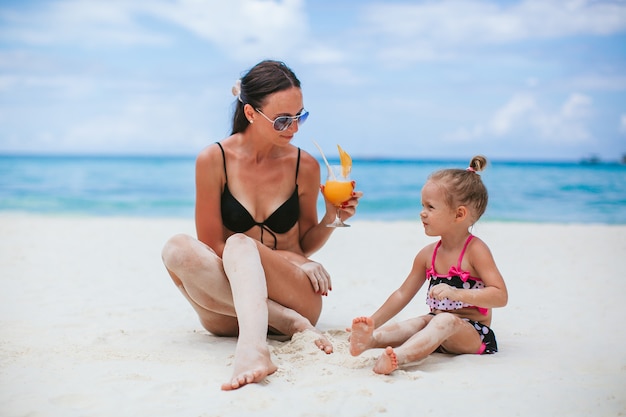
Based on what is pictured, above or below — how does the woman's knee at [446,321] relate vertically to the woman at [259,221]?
below

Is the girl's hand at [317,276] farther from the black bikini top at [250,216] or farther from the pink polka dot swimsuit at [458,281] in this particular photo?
the pink polka dot swimsuit at [458,281]

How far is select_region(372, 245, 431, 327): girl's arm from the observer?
3.46 metres

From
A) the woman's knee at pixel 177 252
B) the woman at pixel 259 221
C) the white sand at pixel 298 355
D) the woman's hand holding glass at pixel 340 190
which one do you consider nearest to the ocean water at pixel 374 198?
the white sand at pixel 298 355

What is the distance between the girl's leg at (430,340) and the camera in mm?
3002

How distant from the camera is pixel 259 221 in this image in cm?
385

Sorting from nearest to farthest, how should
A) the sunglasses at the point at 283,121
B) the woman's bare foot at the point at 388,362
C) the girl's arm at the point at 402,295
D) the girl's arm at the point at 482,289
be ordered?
the woman's bare foot at the point at 388,362 → the girl's arm at the point at 482,289 → the girl's arm at the point at 402,295 → the sunglasses at the point at 283,121

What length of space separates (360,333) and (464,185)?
0.92 metres

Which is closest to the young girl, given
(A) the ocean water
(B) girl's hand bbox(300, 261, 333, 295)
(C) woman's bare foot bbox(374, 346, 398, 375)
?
(C) woman's bare foot bbox(374, 346, 398, 375)

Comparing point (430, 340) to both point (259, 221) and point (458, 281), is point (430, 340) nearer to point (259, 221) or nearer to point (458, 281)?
point (458, 281)

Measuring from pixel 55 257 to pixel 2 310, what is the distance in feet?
8.98

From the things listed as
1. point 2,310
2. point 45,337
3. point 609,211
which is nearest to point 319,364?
point 45,337

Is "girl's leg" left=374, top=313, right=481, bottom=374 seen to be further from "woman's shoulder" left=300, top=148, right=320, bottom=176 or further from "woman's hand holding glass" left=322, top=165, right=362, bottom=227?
"woman's shoulder" left=300, top=148, right=320, bottom=176

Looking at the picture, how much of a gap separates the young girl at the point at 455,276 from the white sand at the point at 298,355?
140 mm

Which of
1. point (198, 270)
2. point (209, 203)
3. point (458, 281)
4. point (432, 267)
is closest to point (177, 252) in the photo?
point (198, 270)
